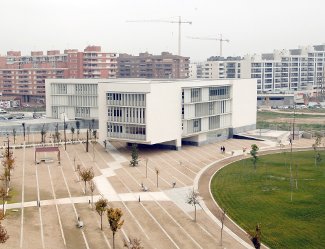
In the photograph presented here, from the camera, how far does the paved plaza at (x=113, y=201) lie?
102 feet

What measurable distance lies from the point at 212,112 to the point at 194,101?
5.21 meters

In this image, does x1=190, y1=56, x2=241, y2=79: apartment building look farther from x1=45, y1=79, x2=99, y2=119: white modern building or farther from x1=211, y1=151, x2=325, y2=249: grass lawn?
x1=211, y1=151, x2=325, y2=249: grass lawn

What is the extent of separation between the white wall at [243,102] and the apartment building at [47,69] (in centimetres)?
5382

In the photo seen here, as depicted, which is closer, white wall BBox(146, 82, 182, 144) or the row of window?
the row of window

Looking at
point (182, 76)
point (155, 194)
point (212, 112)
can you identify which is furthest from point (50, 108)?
point (182, 76)

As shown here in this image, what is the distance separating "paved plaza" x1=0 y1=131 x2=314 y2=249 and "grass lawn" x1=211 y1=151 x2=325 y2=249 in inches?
84.2

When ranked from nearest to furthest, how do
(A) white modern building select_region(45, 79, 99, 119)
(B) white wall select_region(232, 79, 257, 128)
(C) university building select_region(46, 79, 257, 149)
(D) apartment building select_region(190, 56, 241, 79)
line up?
(C) university building select_region(46, 79, 257, 149) < (B) white wall select_region(232, 79, 257, 128) < (A) white modern building select_region(45, 79, 99, 119) < (D) apartment building select_region(190, 56, 241, 79)

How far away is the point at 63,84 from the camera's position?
8438 cm

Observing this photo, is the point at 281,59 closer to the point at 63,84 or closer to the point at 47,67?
the point at 47,67

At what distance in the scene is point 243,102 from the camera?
76500 millimetres

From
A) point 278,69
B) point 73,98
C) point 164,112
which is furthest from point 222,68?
point 164,112

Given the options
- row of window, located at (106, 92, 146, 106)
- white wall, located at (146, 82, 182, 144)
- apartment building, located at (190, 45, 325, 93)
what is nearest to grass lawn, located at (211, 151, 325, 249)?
white wall, located at (146, 82, 182, 144)

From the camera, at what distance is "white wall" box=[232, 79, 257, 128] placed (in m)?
74.3

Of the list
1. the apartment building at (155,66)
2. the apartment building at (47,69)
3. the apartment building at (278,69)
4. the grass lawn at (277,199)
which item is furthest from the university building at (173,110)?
the apartment building at (278,69)
